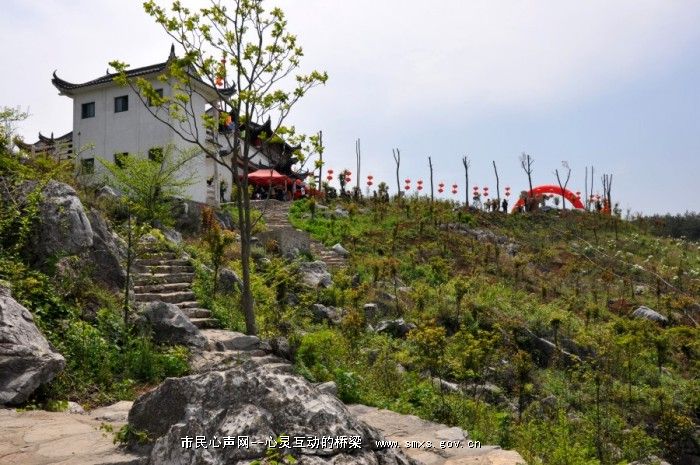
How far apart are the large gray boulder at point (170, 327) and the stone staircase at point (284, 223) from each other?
7146 mm

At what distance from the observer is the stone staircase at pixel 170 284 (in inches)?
436

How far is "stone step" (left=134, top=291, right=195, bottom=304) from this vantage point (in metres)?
11.1

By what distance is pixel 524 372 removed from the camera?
892cm

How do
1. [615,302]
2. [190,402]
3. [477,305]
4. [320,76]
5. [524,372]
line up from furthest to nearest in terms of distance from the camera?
[615,302] → [477,305] → [320,76] → [524,372] → [190,402]

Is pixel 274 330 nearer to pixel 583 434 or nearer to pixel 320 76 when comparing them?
pixel 320 76

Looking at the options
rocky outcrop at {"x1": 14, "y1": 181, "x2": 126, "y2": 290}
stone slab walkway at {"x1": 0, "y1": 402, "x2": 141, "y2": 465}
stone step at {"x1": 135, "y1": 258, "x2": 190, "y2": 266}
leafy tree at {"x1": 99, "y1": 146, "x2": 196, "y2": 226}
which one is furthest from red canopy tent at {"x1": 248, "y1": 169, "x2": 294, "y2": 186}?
stone slab walkway at {"x1": 0, "y1": 402, "x2": 141, "y2": 465}

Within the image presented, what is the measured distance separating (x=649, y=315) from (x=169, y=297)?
39.4 ft

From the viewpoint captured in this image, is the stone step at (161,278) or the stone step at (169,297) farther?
the stone step at (161,278)

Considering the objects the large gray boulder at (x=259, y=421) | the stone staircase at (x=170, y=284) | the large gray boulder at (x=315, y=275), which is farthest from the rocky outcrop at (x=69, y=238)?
the large gray boulder at (x=259, y=421)

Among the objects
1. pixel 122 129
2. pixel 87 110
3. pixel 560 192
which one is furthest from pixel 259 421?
pixel 560 192

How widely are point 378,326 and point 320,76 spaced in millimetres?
5286

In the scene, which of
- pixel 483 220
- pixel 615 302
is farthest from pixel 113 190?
pixel 483 220

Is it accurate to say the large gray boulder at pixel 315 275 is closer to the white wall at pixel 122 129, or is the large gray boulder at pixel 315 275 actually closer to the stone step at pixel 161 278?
the stone step at pixel 161 278

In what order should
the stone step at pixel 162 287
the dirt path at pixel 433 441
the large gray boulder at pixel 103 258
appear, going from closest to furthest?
the dirt path at pixel 433 441, the large gray boulder at pixel 103 258, the stone step at pixel 162 287
